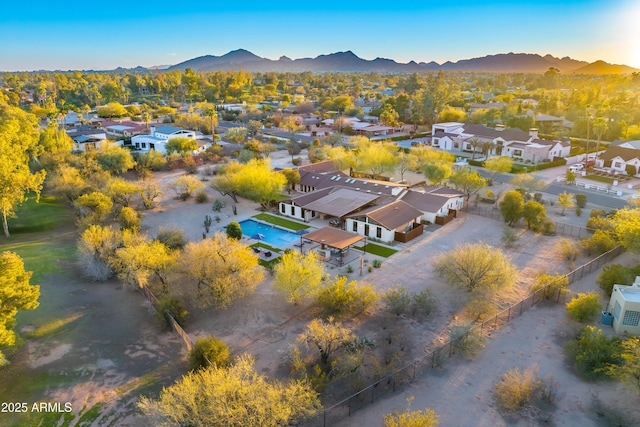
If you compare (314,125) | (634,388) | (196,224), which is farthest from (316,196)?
(314,125)

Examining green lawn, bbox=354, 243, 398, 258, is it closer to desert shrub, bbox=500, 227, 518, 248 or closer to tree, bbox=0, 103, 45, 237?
desert shrub, bbox=500, 227, 518, 248

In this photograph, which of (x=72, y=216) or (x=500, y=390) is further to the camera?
(x=72, y=216)

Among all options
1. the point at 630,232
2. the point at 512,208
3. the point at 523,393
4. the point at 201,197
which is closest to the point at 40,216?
the point at 201,197

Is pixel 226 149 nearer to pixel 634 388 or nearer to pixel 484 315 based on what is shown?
pixel 484 315

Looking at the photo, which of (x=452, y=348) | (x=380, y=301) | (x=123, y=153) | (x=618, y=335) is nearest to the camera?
(x=452, y=348)

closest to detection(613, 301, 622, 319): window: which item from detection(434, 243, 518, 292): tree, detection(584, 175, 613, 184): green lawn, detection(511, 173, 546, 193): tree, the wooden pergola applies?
detection(434, 243, 518, 292): tree

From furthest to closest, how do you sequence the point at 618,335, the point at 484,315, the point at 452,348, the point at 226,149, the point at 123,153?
1. the point at 226,149
2. the point at 123,153
3. the point at 484,315
4. the point at 618,335
5. the point at 452,348

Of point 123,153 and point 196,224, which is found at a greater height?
point 123,153

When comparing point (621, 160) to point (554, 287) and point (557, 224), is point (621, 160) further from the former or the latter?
point (554, 287)
